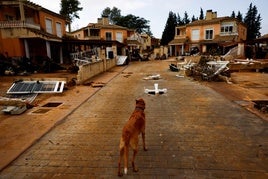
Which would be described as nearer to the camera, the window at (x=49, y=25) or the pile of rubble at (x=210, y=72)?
the pile of rubble at (x=210, y=72)

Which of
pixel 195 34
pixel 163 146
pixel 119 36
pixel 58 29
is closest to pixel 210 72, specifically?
pixel 163 146

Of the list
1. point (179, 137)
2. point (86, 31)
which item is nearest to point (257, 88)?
point (179, 137)

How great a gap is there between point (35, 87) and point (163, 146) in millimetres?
8110

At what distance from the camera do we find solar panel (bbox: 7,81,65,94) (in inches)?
392

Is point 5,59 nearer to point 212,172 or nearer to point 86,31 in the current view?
point 212,172

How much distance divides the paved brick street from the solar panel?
3513mm

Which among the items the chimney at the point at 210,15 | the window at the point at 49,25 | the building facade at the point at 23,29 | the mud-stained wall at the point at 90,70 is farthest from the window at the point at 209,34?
the window at the point at 49,25

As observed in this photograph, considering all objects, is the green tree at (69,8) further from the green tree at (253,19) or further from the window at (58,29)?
the green tree at (253,19)

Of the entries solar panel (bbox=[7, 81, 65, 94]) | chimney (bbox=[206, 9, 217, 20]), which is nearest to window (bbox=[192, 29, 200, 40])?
chimney (bbox=[206, 9, 217, 20])

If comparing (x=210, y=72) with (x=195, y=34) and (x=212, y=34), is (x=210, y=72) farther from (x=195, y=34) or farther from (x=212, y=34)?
(x=195, y=34)

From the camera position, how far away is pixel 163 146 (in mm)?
4570

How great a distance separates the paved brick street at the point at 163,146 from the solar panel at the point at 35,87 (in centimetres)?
351

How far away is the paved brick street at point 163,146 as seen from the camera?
12.0 feet

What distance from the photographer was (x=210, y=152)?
4262mm
